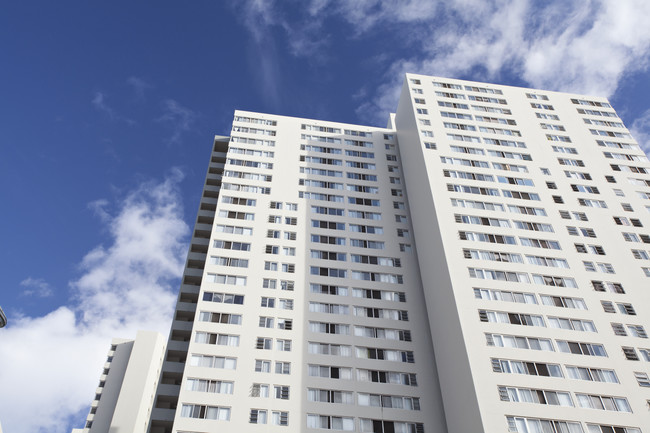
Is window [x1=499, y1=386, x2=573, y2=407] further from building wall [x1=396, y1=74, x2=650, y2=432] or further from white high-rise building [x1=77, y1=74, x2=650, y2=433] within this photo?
building wall [x1=396, y1=74, x2=650, y2=432]

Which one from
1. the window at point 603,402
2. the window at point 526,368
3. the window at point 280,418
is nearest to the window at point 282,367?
the window at point 280,418

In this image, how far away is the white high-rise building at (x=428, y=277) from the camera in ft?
140

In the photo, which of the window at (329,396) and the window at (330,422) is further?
the window at (329,396)

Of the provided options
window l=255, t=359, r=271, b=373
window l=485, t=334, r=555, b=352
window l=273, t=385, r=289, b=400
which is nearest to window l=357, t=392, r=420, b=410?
window l=273, t=385, r=289, b=400

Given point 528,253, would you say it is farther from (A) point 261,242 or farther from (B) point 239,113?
(B) point 239,113

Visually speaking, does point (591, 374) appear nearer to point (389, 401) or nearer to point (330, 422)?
point (389, 401)

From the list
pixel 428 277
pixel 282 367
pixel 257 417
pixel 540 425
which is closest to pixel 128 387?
pixel 282 367

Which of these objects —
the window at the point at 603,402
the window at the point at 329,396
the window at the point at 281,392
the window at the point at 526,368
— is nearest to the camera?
the window at the point at 603,402

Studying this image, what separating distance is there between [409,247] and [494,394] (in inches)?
960

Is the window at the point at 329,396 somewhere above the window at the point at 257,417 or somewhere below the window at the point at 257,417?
above

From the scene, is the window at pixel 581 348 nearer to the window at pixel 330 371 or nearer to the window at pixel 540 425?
the window at pixel 540 425

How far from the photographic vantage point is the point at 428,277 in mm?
54375

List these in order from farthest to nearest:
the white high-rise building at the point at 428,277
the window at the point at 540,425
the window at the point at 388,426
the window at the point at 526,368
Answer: the window at the point at 388,426 → the white high-rise building at the point at 428,277 → the window at the point at 526,368 → the window at the point at 540,425

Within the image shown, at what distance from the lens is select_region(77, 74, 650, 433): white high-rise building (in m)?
42.7
